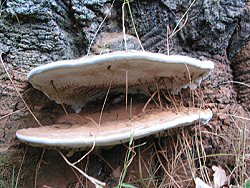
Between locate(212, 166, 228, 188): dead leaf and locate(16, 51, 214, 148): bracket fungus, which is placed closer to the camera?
locate(16, 51, 214, 148): bracket fungus

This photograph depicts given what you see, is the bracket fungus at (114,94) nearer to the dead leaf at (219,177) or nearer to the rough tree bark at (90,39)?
the rough tree bark at (90,39)

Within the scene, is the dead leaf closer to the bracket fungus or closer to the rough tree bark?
the rough tree bark

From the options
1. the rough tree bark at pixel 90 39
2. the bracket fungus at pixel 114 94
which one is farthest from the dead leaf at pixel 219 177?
the bracket fungus at pixel 114 94

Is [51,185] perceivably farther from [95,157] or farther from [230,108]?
A: [230,108]

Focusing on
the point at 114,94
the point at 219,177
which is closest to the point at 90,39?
the point at 114,94

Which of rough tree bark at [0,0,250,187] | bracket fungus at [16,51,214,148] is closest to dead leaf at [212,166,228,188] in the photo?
rough tree bark at [0,0,250,187]

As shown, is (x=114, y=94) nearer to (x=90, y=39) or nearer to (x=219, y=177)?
(x=90, y=39)
